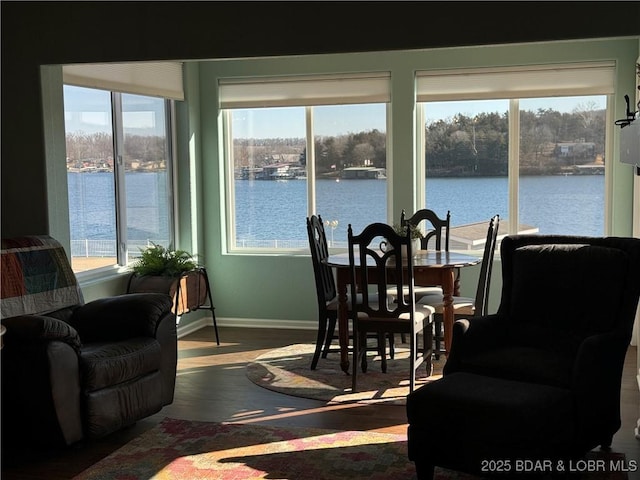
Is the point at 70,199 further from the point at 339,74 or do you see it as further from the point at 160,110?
the point at 339,74

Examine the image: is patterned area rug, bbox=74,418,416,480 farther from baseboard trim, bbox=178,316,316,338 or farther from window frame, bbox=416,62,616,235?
window frame, bbox=416,62,616,235

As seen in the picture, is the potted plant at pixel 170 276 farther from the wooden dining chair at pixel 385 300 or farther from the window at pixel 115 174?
the wooden dining chair at pixel 385 300

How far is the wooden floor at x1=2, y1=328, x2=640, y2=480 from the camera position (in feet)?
13.4

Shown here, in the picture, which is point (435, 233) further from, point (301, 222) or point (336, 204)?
point (301, 222)

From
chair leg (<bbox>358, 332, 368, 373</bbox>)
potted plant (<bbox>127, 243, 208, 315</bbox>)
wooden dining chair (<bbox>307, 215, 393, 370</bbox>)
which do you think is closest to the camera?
chair leg (<bbox>358, 332, 368, 373</bbox>)

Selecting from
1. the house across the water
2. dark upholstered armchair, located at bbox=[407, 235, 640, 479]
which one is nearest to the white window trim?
the house across the water

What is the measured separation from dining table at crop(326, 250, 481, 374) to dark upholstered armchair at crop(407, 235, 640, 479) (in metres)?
0.91

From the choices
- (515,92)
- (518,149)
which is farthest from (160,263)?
(515,92)

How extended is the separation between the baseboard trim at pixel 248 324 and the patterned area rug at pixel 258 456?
8.56ft

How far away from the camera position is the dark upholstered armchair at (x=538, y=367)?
347 centimetres

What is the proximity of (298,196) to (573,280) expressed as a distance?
3540 mm

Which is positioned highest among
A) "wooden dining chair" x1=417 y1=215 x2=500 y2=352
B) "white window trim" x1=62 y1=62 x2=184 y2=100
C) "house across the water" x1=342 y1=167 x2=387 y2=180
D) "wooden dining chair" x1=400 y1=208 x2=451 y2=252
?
"white window trim" x1=62 y1=62 x2=184 y2=100

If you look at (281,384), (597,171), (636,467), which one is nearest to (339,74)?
(597,171)

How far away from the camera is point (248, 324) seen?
24.1 feet
